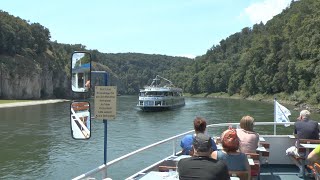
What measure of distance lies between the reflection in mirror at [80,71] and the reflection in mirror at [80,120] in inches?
11.2

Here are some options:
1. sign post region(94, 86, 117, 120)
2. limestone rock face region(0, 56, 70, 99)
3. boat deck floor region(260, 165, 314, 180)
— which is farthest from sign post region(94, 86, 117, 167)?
limestone rock face region(0, 56, 70, 99)

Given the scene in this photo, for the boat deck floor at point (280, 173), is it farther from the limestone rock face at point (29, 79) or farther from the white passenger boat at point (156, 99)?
the limestone rock face at point (29, 79)

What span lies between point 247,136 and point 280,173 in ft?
9.34

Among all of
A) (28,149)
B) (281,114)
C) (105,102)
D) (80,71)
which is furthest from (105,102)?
(28,149)

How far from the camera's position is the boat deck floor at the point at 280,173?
9.57 metres

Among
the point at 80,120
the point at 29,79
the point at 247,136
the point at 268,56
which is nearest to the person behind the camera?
the point at 80,120

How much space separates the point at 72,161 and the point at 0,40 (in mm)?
122913

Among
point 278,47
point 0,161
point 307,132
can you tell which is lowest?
point 0,161

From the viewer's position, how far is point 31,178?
66.6ft

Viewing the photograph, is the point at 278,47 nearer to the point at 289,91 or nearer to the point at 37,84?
the point at 289,91

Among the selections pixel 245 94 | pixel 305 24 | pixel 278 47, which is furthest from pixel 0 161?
pixel 245 94

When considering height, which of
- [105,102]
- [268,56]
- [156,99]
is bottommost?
[156,99]

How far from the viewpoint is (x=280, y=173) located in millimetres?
10102

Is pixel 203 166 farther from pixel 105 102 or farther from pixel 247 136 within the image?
pixel 247 136
